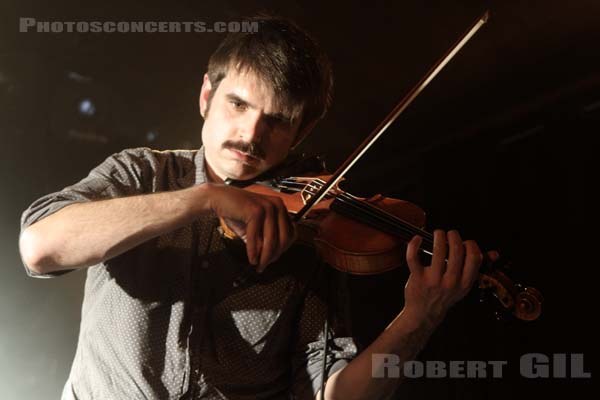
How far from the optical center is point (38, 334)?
4.53 feet

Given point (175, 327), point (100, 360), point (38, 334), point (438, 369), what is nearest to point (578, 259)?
point (438, 369)

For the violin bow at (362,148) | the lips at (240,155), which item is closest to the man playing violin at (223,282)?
the lips at (240,155)

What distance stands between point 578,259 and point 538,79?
458 mm

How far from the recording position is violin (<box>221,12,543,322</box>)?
1.03 metres

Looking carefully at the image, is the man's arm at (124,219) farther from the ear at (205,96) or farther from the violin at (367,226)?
the ear at (205,96)

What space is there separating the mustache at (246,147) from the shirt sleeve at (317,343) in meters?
0.30

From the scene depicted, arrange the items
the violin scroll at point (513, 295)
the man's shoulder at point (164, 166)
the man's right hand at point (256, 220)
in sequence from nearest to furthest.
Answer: the man's right hand at point (256, 220), the violin scroll at point (513, 295), the man's shoulder at point (164, 166)

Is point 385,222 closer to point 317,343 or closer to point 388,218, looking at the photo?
point 388,218

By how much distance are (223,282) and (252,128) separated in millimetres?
324

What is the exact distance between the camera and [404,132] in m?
1.48

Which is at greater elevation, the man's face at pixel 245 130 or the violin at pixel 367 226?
the man's face at pixel 245 130

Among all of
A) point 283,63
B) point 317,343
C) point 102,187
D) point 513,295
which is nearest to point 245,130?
point 283,63

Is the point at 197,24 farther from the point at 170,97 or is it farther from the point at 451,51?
the point at 451,51

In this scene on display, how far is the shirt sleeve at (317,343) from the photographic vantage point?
1174 millimetres
